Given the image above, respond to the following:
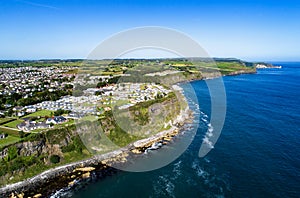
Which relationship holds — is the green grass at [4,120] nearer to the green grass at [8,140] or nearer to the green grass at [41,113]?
the green grass at [41,113]

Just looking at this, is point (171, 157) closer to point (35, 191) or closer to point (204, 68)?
point (35, 191)

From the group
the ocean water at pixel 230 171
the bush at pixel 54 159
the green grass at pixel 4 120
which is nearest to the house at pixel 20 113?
the green grass at pixel 4 120

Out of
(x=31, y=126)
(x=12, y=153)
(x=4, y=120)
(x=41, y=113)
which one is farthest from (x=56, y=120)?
(x=12, y=153)

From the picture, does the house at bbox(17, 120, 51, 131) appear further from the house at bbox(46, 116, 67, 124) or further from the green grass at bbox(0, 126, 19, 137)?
the house at bbox(46, 116, 67, 124)

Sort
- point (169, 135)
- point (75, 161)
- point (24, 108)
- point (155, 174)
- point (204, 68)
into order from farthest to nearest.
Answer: point (204, 68) < point (24, 108) < point (169, 135) < point (75, 161) < point (155, 174)

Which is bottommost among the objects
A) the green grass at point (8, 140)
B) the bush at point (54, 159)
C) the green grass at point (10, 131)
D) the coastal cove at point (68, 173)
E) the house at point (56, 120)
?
the coastal cove at point (68, 173)

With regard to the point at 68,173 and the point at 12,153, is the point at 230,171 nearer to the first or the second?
the point at 68,173

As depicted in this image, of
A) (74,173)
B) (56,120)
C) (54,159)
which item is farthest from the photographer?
(56,120)

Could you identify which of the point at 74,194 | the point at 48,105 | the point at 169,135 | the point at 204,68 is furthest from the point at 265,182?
the point at 204,68
